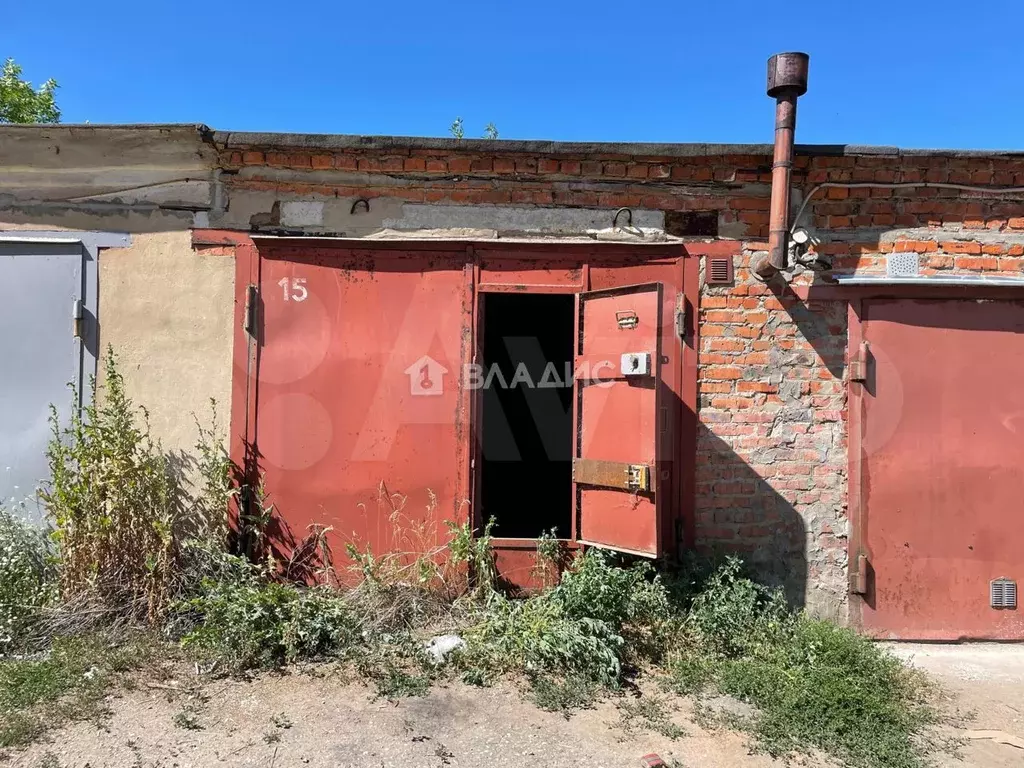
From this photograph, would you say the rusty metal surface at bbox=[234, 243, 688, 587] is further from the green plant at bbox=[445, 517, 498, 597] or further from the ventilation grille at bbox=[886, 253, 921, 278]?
the ventilation grille at bbox=[886, 253, 921, 278]

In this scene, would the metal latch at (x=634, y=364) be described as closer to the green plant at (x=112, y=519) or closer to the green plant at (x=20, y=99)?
the green plant at (x=112, y=519)

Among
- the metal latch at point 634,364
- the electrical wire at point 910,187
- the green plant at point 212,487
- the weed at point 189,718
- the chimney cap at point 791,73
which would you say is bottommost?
the weed at point 189,718

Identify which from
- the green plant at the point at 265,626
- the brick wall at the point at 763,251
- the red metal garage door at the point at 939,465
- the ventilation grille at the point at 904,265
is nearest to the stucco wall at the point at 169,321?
the brick wall at the point at 763,251

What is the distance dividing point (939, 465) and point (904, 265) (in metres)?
1.41

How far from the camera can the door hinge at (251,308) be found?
15.2 ft

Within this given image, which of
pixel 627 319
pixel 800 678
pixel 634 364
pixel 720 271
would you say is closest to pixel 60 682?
pixel 634 364

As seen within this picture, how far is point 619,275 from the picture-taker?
4.67 m

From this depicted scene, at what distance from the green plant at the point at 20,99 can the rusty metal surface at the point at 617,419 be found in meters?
14.3

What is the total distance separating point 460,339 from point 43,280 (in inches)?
117

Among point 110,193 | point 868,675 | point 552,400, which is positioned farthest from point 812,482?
point 110,193

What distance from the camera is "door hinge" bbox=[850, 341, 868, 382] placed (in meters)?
4.57

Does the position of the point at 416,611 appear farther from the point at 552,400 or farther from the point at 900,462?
the point at 552,400

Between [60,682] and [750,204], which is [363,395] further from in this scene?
[750,204]

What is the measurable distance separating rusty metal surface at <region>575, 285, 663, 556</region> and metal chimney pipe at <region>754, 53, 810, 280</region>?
1085mm
